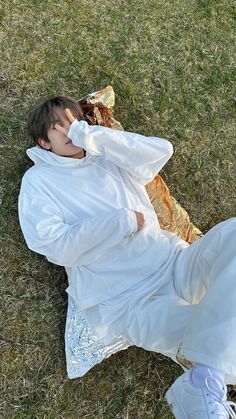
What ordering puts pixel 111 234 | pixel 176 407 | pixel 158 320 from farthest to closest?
1. pixel 111 234
2. pixel 158 320
3. pixel 176 407

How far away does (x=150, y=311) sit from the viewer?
3.07 meters

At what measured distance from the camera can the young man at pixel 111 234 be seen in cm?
307

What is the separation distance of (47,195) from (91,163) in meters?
0.38

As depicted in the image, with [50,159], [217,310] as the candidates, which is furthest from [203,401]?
[50,159]

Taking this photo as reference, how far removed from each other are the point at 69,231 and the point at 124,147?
62 centimetres

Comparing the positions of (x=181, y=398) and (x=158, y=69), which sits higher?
(x=158, y=69)

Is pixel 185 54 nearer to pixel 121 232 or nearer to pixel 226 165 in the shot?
pixel 226 165

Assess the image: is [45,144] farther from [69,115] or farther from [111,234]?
[111,234]

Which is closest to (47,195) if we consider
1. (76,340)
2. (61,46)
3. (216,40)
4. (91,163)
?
(91,163)

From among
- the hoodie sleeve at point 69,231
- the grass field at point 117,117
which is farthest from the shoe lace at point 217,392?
the grass field at point 117,117

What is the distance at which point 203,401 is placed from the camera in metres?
2.50

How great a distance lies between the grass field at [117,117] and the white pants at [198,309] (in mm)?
611

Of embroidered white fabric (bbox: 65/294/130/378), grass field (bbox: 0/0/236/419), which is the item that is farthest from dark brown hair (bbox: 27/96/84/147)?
embroidered white fabric (bbox: 65/294/130/378)

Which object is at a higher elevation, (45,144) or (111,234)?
(45,144)
